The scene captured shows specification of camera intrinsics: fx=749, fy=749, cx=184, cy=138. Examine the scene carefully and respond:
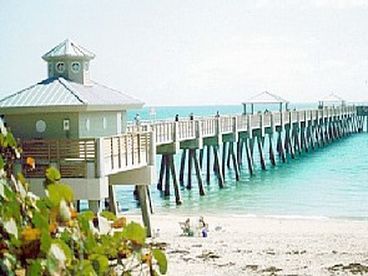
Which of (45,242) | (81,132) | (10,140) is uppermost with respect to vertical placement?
(10,140)

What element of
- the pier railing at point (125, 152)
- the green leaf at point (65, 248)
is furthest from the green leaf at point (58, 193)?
the pier railing at point (125, 152)

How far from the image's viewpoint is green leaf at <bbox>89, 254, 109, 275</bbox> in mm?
1876

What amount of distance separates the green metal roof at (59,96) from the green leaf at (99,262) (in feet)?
56.3

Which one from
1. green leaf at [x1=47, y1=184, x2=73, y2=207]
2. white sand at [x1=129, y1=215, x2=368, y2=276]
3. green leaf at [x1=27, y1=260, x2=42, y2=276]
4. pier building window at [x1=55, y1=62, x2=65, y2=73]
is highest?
pier building window at [x1=55, y1=62, x2=65, y2=73]

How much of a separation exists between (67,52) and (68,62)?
0.30m

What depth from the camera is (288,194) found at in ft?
132

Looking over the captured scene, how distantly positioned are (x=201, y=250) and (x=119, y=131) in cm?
489

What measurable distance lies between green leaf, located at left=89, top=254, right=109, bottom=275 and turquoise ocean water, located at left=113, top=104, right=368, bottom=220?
21395mm

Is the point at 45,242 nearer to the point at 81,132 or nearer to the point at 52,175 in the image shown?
the point at 52,175

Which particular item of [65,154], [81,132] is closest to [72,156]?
[65,154]

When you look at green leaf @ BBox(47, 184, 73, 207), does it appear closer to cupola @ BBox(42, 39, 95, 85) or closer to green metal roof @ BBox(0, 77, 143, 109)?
green metal roof @ BBox(0, 77, 143, 109)

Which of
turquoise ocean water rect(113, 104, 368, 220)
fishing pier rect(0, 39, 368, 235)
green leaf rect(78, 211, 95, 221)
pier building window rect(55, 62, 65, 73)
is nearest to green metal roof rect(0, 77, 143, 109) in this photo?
fishing pier rect(0, 39, 368, 235)

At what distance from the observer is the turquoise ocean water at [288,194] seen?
3288 cm

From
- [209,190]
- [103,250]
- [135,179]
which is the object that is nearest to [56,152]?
[135,179]
